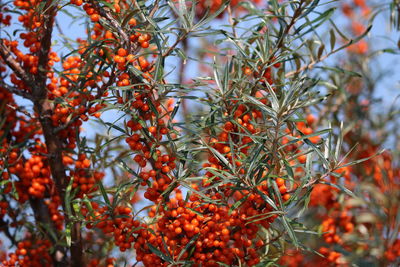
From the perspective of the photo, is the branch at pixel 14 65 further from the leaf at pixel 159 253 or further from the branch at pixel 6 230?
the leaf at pixel 159 253

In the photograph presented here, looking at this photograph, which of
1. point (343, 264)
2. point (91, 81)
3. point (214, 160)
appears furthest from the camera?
point (343, 264)

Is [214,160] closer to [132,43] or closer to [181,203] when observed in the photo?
[181,203]

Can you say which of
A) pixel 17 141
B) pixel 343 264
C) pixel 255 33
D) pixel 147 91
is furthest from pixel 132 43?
pixel 343 264

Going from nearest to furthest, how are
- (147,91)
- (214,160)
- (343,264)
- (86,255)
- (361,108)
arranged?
(147,91)
(214,160)
(343,264)
(86,255)
(361,108)

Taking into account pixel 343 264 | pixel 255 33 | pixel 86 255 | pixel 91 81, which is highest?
pixel 91 81

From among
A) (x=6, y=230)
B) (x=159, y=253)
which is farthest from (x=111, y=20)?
(x=6, y=230)

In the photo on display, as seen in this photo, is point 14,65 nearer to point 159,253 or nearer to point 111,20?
point 111,20

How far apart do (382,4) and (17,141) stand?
1246mm

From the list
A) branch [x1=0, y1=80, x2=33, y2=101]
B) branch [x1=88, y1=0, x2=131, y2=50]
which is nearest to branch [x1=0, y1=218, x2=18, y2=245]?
branch [x1=0, y1=80, x2=33, y2=101]

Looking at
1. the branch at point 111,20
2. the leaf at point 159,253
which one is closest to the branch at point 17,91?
the branch at point 111,20

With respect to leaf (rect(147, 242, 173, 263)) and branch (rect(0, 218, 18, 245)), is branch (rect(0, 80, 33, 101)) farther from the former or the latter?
leaf (rect(147, 242, 173, 263))

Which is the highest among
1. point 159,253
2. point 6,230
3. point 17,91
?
point 17,91

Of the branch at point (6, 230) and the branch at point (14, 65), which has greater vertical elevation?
the branch at point (14, 65)

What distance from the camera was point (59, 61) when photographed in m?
1.49
